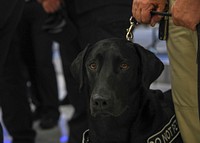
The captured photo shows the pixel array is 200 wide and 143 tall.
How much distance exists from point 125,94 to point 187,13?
38 centimetres

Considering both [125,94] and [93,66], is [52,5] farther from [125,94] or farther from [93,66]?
[125,94]

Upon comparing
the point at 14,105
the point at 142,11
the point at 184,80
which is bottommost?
the point at 14,105

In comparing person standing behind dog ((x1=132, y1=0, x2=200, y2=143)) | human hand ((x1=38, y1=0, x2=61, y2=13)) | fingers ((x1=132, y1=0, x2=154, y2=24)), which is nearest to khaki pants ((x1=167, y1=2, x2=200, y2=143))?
person standing behind dog ((x1=132, y1=0, x2=200, y2=143))

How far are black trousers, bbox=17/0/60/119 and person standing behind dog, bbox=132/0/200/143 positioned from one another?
135 centimetres

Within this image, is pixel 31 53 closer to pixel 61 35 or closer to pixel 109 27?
pixel 61 35

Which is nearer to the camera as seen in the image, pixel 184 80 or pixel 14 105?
pixel 184 80

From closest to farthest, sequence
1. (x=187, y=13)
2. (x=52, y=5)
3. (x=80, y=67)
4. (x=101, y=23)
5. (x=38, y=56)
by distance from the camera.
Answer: (x=187, y=13)
(x=80, y=67)
(x=101, y=23)
(x=52, y=5)
(x=38, y=56)

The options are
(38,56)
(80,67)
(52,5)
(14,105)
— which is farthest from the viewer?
(38,56)

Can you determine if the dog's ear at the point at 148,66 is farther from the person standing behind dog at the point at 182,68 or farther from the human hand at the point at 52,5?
the human hand at the point at 52,5

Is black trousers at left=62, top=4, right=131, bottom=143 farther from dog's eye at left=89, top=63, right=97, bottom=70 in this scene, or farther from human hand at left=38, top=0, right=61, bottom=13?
dog's eye at left=89, top=63, right=97, bottom=70

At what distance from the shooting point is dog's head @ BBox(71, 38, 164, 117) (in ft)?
5.02

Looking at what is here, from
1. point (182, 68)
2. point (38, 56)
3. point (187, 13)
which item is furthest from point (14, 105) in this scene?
point (187, 13)

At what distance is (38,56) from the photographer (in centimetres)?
304

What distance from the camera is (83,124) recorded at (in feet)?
7.99
